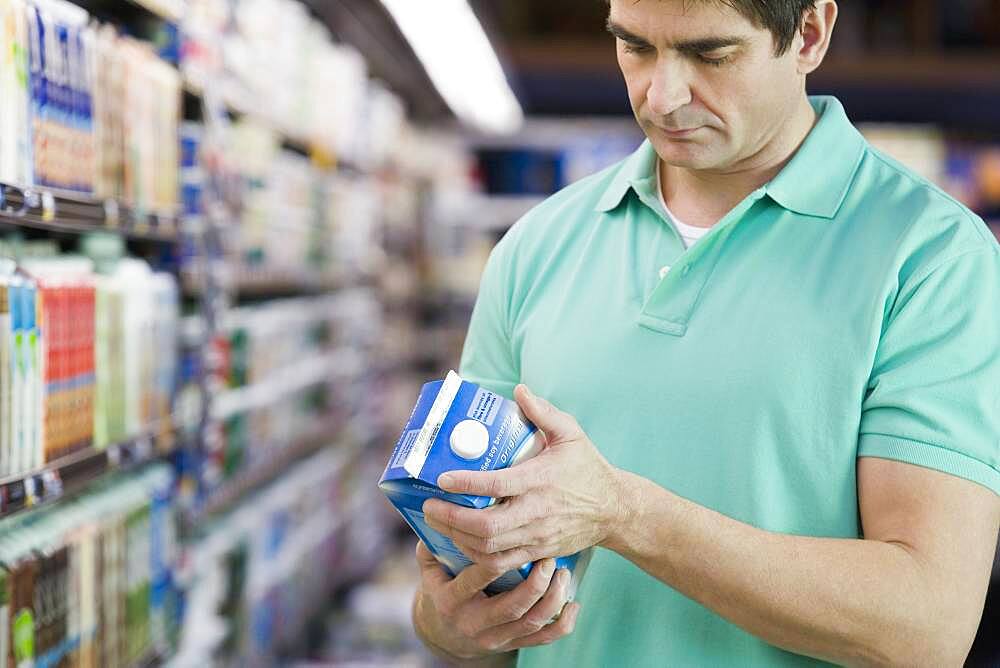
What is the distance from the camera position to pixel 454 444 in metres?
1.34

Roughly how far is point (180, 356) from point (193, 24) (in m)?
0.88

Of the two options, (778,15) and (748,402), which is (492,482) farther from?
(778,15)

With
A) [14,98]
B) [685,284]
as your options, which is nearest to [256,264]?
[14,98]

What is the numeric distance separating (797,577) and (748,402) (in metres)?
0.23

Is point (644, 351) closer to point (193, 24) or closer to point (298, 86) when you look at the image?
point (193, 24)

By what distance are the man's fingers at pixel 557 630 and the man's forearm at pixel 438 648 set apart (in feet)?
0.47

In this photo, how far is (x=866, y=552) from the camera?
1.41 metres

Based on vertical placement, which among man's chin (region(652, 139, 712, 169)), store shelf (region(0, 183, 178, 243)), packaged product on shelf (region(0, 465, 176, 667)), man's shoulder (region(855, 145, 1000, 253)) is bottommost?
packaged product on shelf (region(0, 465, 176, 667))

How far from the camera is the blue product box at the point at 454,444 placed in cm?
133

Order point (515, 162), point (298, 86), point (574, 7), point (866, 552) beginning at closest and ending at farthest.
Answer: point (866, 552)
point (298, 86)
point (574, 7)
point (515, 162)

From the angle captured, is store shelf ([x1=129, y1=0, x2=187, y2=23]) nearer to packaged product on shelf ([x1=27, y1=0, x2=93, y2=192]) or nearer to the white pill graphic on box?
packaged product on shelf ([x1=27, y1=0, x2=93, y2=192])

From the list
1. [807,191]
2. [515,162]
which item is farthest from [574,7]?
[807,191]

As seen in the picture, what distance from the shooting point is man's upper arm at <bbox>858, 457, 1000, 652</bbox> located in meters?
1.40

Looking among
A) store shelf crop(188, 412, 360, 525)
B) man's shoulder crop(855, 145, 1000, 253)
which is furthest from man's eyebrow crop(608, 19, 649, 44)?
store shelf crop(188, 412, 360, 525)
